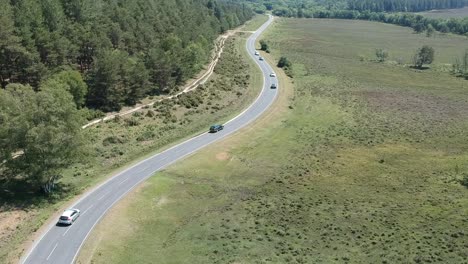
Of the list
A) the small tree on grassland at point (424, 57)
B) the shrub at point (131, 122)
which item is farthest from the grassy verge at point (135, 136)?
the small tree on grassland at point (424, 57)

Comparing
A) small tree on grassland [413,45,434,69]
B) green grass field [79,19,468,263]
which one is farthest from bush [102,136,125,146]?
small tree on grassland [413,45,434,69]

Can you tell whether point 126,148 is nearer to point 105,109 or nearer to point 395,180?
point 105,109

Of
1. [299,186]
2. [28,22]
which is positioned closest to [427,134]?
[299,186]

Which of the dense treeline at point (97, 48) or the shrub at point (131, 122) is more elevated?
the dense treeline at point (97, 48)

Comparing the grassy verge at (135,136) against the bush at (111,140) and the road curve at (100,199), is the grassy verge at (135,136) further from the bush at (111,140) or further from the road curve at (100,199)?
the road curve at (100,199)

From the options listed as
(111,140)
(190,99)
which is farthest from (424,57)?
(111,140)

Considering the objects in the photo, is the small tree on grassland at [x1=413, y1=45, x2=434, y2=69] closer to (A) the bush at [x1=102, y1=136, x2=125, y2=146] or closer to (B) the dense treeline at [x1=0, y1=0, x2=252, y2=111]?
(B) the dense treeline at [x1=0, y1=0, x2=252, y2=111]
